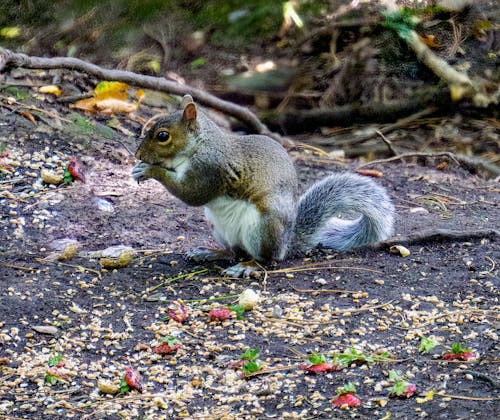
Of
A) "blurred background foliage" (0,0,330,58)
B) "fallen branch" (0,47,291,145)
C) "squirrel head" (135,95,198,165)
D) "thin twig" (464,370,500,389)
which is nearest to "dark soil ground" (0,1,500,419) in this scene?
→ "thin twig" (464,370,500,389)

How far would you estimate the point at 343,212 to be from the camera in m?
4.23

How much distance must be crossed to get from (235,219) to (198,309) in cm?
54

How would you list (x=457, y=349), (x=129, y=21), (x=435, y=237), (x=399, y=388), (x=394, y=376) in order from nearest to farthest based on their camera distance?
1. (x=129, y=21)
2. (x=399, y=388)
3. (x=394, y=376)
4. (x=457, y=349)
5. (x=435, y=237)

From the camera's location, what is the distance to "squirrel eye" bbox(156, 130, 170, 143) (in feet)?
12.8

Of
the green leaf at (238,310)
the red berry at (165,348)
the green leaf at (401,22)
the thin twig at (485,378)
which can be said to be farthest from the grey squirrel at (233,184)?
the green leaf at (401,22)

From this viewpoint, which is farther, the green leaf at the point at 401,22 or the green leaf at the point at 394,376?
the green leaf at the point at 401,22

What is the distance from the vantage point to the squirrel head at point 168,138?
389 cm

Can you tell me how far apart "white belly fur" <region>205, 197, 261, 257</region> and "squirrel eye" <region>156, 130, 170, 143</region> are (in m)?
0.34

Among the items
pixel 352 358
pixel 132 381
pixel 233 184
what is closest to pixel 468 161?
pixel 233 184

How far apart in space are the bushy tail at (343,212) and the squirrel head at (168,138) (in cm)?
69

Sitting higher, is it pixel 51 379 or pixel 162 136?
pixel 162 136

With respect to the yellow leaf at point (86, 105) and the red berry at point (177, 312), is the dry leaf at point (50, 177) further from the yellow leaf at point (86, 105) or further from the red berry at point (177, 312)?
the red berry at point (177, 312)

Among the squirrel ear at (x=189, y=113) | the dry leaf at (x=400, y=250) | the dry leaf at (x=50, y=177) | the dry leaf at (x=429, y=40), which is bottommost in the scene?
the dry leaf at (x=400, y=250)

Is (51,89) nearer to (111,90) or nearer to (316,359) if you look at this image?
(111,90)
